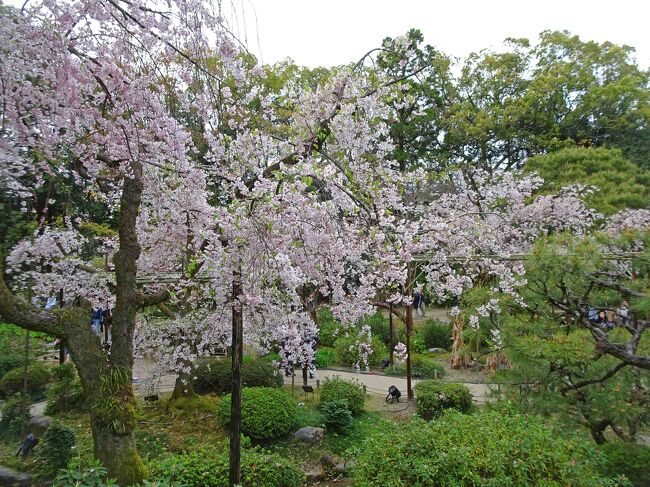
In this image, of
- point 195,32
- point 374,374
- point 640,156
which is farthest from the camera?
point 640,156

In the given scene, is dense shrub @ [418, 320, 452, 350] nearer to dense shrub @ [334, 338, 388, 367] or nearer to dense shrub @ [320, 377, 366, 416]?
dense shrub @ [334, 338, 388, 367]

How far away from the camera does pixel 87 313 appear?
3432mm

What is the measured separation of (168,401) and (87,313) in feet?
15.0

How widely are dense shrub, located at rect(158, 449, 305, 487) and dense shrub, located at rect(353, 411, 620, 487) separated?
112 centimetres

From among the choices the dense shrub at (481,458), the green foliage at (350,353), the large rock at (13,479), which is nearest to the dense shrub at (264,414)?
the large rock at (13,479)

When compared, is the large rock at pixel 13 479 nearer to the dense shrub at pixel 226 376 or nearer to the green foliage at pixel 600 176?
the dense shrub at pixel 226 376

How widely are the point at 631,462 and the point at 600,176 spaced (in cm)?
1023

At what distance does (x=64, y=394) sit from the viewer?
7.25 meters

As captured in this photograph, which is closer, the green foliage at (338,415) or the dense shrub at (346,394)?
the green foliage at (338,415)

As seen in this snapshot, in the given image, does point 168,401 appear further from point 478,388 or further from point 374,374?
point 478,388

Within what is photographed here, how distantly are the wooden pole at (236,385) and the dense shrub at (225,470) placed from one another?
301mm

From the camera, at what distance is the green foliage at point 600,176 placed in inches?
456

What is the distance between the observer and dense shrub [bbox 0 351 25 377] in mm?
8242

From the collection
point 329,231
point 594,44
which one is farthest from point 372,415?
point 594,44
